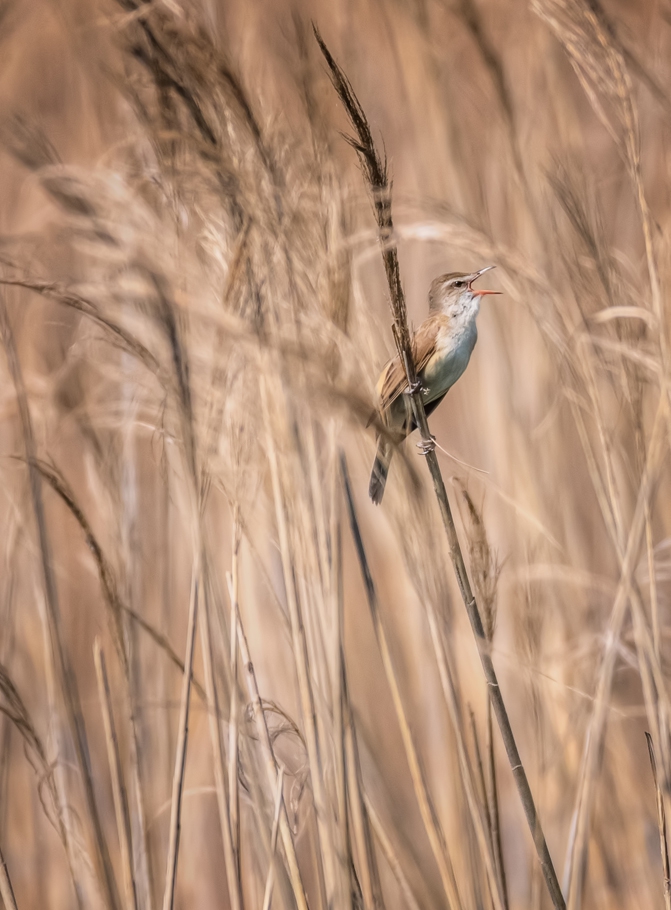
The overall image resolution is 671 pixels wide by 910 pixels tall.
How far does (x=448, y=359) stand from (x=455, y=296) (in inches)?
7.4

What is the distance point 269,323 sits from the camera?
3.25ft

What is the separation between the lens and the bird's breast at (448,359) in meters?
1.70

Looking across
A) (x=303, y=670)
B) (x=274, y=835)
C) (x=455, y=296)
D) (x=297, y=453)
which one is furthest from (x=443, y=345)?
(x=274, y=835)

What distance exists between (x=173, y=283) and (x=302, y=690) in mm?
543

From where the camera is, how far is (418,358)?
5.79 feet

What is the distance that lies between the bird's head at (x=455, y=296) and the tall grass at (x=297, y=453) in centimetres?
13

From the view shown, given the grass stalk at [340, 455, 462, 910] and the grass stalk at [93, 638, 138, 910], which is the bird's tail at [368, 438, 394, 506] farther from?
the grass stalk at [93, 638, 138, 910]

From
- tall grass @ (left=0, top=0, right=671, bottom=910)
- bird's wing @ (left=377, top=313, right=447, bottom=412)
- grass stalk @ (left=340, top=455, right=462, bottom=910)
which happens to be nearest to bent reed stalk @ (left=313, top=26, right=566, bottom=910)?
tall grass @ (left=0, top=0, right=671, bottom=910)

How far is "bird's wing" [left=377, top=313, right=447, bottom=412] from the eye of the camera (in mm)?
1618

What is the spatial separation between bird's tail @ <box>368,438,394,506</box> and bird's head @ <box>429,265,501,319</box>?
566 millimetres

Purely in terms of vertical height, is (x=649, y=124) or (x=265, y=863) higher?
(x=649, y=124)

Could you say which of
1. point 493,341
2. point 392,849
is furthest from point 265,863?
point 493,341

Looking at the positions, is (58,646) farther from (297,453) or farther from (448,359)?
(448,359)

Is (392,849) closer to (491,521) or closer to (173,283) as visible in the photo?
(173,283)
